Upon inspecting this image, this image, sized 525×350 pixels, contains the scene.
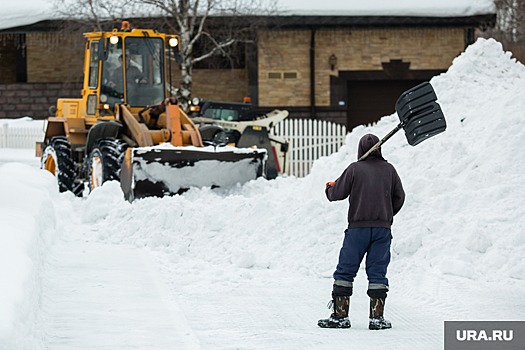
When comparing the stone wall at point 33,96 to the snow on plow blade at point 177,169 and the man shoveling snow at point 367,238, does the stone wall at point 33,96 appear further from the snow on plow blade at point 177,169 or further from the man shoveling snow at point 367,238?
the man shoveling snow at point 367,238

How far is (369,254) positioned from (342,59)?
902 inches

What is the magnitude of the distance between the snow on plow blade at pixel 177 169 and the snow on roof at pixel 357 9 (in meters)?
14.6

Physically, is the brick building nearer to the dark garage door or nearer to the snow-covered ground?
the dark garage door

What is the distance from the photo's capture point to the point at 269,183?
1584 cm

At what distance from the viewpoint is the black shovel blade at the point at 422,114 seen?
27.6 ft

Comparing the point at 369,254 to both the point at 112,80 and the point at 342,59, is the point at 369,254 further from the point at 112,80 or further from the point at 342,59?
the point at 342,59

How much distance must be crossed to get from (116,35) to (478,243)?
30.8 feet

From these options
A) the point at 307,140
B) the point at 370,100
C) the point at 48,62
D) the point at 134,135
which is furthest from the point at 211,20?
the point at 134,135

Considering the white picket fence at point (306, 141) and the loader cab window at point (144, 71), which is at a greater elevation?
the loader cab window at point (144, 71)

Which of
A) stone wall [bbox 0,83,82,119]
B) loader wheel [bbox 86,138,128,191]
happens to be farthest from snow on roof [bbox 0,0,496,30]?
loader wheel [bbox 86,138,128,191]

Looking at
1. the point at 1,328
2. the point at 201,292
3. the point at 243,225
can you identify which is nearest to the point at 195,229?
the point at 243,225

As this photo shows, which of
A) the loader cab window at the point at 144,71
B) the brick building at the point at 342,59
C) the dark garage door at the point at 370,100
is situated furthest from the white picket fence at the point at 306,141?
the loader cab window at the point at 144,71

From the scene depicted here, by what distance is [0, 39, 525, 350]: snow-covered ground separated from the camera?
25.0 feet

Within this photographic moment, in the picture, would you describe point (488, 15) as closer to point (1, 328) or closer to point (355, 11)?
point (355, 11)
